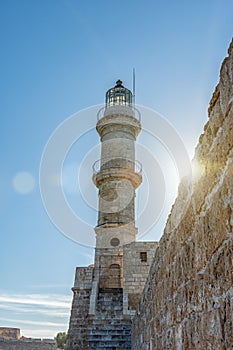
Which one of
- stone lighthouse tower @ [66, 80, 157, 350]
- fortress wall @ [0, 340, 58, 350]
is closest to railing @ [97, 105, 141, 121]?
stone lighthouse tower @ [66, 80, 157, 350]

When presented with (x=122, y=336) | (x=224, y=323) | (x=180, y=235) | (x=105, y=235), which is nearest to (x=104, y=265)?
(x=105, y=235)

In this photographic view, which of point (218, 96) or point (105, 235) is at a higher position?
point (105, 235)

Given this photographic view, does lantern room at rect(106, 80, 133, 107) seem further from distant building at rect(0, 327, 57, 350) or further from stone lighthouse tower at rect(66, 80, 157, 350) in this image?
distant building at rect(0, 327, 57, 350)

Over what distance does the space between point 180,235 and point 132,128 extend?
668 inches

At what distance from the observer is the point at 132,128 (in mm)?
19344

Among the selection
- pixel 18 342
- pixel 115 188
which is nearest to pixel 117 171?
pixel 115 188

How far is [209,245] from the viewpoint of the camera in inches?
71.9

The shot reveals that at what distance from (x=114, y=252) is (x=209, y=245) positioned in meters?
13.9

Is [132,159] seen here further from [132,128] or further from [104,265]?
[104,265]

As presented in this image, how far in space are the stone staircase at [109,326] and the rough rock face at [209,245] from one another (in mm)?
8066

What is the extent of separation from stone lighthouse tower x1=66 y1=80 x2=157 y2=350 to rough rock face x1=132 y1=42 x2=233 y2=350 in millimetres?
8359

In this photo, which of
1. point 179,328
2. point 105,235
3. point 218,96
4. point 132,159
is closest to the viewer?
point 218,96

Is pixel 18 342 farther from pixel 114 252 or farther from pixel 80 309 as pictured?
pixel 80 309

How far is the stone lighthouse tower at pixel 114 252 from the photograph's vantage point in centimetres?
1091
